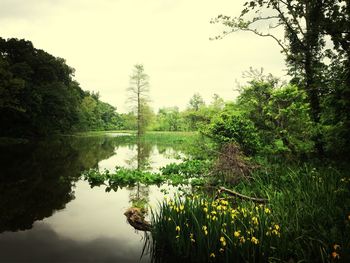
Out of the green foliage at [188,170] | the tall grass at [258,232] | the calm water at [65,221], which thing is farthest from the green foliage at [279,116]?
the calm water at [65,221]

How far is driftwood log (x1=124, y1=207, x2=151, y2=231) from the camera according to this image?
6.68 meters

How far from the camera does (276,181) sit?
8.21 m

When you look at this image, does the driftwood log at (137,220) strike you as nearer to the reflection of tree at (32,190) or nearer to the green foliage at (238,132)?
the reflection of tree at (32,190)

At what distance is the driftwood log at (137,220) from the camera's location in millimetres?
6680

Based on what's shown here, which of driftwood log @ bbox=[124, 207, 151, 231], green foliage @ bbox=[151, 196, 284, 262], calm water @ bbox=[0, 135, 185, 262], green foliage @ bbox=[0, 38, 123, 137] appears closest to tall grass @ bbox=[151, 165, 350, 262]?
green foliage @ bbox=[151, 196, 284, 262]

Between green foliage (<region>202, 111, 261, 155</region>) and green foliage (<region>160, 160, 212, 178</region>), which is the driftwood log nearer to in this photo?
green foliage (<region>160, 160, 212, 178</region>)

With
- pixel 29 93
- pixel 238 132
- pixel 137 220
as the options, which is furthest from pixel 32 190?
pixel 29 93

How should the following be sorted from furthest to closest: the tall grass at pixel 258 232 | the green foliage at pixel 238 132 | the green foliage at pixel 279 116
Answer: the green foliage at pixel 238 132
the green foliage at pixel 279 116
the tall grass at pixel 258 232

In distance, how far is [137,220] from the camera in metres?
6.82

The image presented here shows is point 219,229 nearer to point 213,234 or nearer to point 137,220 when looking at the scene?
point 213,234

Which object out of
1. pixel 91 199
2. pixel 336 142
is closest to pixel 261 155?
pixel 336 142

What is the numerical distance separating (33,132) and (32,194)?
31.6 m

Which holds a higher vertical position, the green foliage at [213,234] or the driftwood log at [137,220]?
the green foliage at [213,234]

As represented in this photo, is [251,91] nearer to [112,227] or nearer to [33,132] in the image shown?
[112,227]
